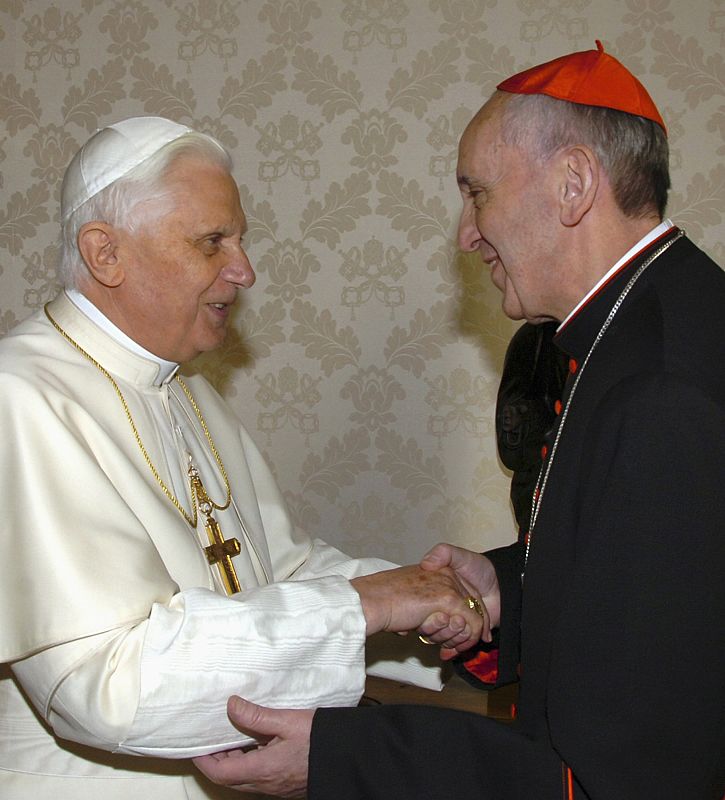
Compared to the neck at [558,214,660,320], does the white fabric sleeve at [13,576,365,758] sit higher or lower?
lower

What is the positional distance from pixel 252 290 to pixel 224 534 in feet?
5.48

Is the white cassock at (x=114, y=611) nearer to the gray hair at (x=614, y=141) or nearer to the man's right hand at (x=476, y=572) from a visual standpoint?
the man's right hand at (x=476, y=572)

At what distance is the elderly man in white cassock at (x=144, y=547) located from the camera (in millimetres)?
1753

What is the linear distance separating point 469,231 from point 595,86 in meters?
0.39

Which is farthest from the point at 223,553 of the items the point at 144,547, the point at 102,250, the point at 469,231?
the point at 469,231

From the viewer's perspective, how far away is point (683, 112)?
352 cm

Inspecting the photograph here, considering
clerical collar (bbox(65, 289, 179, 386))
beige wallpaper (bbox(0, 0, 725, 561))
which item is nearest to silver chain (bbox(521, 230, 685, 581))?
clerical collar (bbox(65, 289, 179, 386))

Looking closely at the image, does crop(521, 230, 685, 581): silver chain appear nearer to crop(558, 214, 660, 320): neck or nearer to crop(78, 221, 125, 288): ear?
crop(558, 214, 660, 320): neck

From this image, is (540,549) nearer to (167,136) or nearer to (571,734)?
(571,734)

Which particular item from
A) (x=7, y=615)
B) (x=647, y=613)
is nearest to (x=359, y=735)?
(x=647, y=613)

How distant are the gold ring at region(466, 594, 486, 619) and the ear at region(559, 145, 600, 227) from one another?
0.84 m

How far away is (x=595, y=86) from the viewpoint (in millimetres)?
1884

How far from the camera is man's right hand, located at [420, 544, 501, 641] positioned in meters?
2.32

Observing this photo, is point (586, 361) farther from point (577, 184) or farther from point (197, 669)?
point (197, 669)
